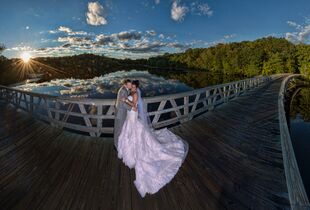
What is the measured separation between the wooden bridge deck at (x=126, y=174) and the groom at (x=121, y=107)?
0.78m

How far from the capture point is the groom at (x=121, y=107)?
4199 millimetres

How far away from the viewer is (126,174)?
3686mm

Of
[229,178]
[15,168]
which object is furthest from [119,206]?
[15,168]

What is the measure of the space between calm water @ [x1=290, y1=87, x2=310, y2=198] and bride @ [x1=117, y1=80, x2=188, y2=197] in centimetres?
659

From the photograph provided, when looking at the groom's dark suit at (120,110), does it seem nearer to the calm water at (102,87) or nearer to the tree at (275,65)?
the calm water at (102,87)

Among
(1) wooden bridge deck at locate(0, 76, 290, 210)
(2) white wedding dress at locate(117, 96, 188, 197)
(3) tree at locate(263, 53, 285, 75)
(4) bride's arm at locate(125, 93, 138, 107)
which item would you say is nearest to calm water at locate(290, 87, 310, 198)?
(1) wooden bridge deck at locate(0, 76, 290, 210)

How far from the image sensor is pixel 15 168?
405 centimetres

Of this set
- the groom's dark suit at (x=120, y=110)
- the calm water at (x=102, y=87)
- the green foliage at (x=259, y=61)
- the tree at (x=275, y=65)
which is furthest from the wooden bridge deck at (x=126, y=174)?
the tree at (x=275, y=65)

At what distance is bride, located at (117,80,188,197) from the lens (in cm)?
363

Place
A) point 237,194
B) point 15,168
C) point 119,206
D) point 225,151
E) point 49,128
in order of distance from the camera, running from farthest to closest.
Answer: point 49,128
point 225,151
point 15,168
point 237,194
point 119,206

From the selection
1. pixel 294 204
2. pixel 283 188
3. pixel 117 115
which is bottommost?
pixel 283 188

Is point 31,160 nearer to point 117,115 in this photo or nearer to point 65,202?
point 65,202

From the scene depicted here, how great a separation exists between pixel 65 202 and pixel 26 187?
1111mm

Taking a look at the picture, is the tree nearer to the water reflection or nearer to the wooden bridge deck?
the water reflection
